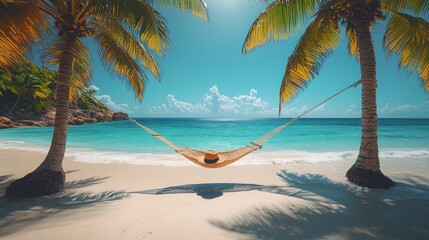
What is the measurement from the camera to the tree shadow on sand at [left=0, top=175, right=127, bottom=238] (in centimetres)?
187

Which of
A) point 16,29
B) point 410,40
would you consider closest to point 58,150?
point 16,29

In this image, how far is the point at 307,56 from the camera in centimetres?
364

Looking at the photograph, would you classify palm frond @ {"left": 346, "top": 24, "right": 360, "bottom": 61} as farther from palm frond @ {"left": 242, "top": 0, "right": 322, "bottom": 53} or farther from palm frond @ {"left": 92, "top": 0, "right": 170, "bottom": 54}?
palm frond @ {"left": 92, "top": 0, "right": 170, "bottom": 54}

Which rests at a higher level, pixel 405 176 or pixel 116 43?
pixel 116 43

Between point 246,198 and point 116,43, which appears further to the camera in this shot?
point 116,43

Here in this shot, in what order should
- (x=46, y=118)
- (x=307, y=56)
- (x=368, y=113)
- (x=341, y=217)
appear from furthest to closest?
(x=46, y=118)
(x=307, y=56)
(x=368, y=113)
(x=341, y=217)

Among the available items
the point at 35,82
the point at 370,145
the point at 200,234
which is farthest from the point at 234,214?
the point at 35,82

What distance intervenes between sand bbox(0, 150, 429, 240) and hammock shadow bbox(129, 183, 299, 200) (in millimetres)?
12

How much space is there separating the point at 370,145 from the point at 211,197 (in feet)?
7.13

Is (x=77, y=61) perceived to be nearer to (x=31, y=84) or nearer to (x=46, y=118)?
(x=31, y=84)

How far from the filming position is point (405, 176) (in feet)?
11.5

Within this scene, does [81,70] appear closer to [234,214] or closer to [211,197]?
[211,197]

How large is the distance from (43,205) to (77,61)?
2.63m

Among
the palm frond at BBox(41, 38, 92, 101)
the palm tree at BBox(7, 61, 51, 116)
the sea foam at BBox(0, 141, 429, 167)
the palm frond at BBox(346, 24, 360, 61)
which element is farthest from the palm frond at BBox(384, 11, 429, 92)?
the palm tree at BBox(7, 61, 51, 116)
